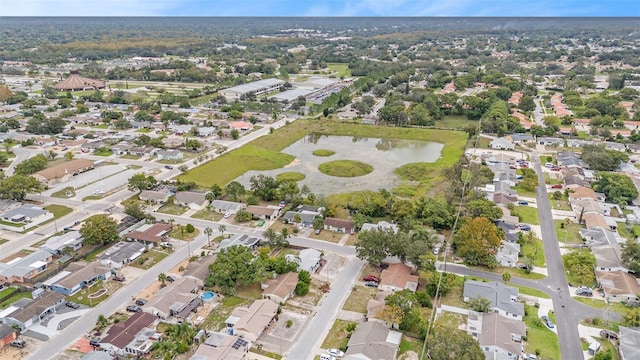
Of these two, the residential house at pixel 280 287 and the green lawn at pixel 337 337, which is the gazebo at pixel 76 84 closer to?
the residential house at pixel 280 287

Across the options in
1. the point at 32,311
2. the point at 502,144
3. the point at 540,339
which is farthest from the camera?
the point at 502,144

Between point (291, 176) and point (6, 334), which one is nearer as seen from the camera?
point (6, 334)

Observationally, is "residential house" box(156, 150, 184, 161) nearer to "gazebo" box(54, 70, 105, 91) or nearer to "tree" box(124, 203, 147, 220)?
"tree" box(124, 203, 147, 220)

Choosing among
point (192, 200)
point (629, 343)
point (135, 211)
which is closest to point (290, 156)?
point (192, 200)

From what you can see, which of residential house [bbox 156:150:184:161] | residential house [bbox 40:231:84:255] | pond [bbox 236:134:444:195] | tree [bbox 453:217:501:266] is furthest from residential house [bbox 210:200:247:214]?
tree [bbox 453:217:501:266]

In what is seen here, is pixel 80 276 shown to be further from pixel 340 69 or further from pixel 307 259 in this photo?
pixel 340 69

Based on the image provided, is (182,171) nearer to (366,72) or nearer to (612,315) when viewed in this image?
(612,315)
